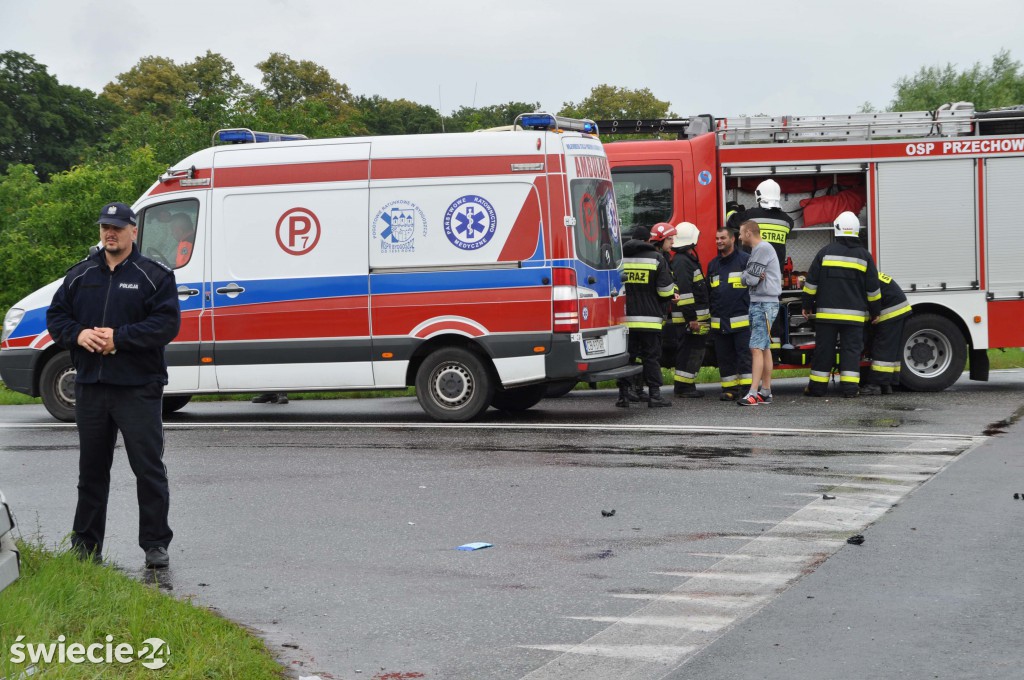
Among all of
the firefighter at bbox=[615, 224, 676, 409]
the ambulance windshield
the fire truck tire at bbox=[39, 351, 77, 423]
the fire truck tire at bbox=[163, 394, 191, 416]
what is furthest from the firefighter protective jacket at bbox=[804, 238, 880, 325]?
the fire truck tire at bbox=[39, 351, 77, 423]

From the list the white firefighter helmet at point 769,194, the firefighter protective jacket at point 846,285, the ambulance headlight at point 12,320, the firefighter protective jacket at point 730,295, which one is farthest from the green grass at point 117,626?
the white firefighter helmet at point 769,194

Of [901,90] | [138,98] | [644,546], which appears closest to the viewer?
[644,546]

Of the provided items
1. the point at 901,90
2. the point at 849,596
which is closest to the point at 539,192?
the point at 849,596

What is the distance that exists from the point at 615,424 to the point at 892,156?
4.76 m

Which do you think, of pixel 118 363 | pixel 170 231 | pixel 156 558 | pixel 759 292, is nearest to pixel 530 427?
pixel 759 292

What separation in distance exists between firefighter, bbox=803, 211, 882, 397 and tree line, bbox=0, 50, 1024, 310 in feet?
44.7

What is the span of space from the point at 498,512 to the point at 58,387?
689cm

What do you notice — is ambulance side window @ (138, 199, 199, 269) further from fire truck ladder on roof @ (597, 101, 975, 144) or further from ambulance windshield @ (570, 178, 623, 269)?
fire truck ladder on roof @ (597, 101, 975, 144)

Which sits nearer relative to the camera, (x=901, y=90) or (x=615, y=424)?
(x=615, y=424)

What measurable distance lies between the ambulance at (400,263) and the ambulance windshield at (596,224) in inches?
0.8

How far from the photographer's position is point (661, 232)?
13656 millimetres

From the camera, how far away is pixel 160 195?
12539mm

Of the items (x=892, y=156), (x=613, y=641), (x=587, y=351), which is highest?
(x=892, y=156)

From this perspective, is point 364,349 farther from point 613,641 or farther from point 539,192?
point 613,641
